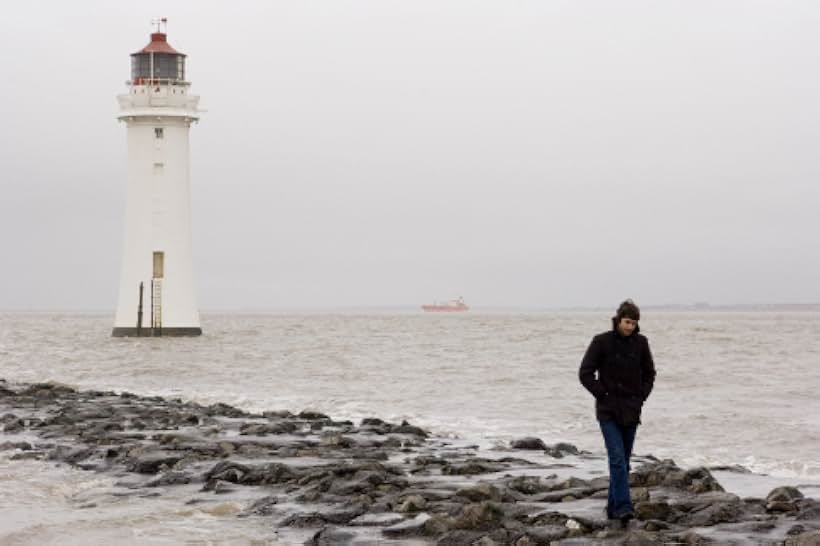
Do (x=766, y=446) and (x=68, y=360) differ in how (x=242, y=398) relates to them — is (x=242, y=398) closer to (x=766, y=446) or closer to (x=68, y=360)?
(x=766, y=446)

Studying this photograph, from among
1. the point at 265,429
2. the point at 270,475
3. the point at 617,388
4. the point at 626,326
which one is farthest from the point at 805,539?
the point at 265,429

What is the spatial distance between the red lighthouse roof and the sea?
9884mm

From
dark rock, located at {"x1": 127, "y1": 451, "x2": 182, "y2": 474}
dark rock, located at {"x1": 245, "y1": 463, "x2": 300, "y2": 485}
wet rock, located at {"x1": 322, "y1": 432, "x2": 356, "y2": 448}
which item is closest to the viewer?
dark rock, located at {"x1": 245, "y1": 463, "x2": 300, "y2": 485}

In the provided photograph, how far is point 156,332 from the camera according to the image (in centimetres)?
4191

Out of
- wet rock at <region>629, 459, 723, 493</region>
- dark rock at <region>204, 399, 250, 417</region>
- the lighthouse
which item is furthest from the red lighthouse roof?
wet rock at <region>629, 459, 723, 493</region>

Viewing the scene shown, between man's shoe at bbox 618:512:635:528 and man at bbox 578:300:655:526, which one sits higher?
man at bbox 578:300:655:526

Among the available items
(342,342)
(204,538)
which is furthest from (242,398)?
(342,342)

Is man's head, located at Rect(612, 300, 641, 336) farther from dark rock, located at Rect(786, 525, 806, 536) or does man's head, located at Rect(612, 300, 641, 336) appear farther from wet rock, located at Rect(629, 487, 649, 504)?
dark rock, located at Rect(786, 525, 806, 536)

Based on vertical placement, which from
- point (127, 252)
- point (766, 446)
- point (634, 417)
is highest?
point (127, 252)

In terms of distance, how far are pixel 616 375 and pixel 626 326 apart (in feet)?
1.27

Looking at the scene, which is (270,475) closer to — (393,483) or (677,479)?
(393,483)

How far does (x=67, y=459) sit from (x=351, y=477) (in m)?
4.19

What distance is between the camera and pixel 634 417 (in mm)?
9492

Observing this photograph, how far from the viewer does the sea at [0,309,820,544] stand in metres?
11.0
